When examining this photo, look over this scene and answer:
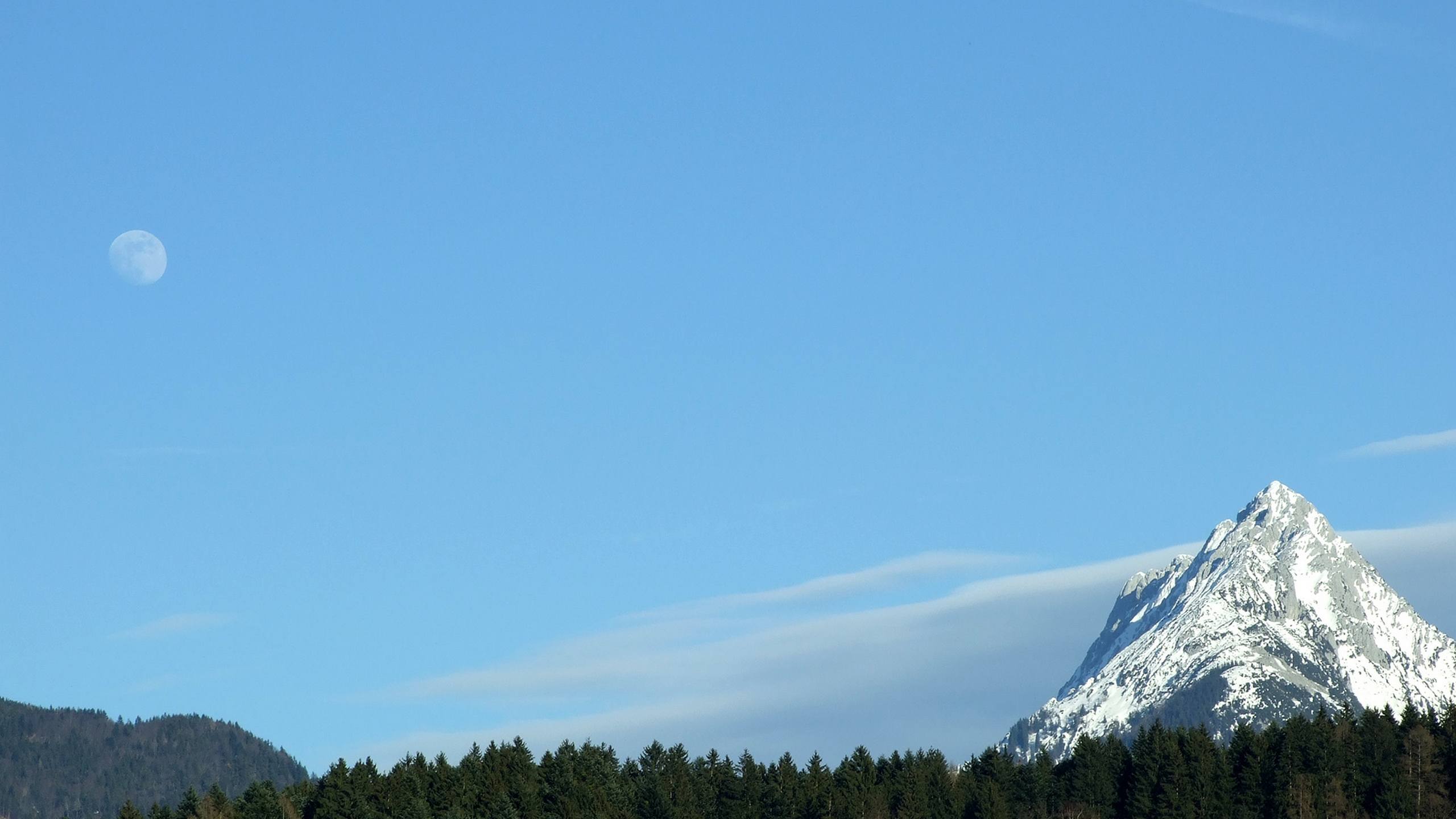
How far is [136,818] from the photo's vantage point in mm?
199250

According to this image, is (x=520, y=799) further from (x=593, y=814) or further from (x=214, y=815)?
(x=214, y=815)

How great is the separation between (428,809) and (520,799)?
11.1 m

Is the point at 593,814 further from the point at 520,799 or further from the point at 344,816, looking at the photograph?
the point at 344,816

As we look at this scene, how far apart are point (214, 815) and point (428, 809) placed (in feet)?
67.8

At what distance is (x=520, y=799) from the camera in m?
199

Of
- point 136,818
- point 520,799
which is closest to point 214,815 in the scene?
point 136,818

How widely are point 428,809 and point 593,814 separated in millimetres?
16673

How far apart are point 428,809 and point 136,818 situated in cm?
3054

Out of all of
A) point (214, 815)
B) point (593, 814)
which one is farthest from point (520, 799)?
point (214, 815)

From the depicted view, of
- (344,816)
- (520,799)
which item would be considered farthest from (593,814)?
(344,816)

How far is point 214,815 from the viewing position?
194 meters

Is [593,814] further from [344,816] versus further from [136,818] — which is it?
[136,818]

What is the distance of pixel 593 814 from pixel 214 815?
35327mm

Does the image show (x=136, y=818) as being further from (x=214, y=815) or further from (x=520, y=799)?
(x=520, y=799)
